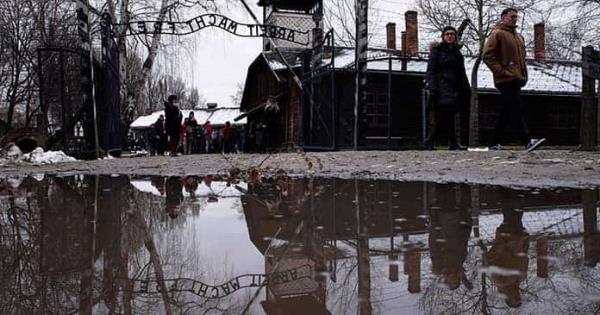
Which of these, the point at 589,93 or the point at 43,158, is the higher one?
the point at 589,93

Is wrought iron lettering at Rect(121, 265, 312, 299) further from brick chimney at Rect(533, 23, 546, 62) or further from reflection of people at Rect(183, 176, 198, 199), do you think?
brick chimney at Rect(533, 23, 546, 62)

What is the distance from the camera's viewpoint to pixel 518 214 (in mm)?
2723

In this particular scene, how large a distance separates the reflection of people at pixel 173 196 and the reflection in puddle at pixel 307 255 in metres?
0.01

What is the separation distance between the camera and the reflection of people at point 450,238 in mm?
1636

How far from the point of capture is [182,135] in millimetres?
23281

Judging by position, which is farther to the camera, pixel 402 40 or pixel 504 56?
pixel 402 40

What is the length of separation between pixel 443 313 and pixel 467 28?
26094mm

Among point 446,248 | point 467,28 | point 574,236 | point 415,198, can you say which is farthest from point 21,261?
point 467,28

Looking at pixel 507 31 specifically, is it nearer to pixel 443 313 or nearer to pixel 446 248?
pixel 446 248

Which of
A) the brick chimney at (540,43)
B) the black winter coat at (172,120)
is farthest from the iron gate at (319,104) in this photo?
the brick chimney at (540,43)

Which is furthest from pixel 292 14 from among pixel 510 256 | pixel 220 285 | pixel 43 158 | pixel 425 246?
pixel 220 285

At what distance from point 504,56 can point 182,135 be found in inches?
718

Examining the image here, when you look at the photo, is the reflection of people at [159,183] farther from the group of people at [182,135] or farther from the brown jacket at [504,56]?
the group of people at [182,135]

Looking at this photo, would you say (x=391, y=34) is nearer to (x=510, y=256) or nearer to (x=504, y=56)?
(x=504, y=56)
